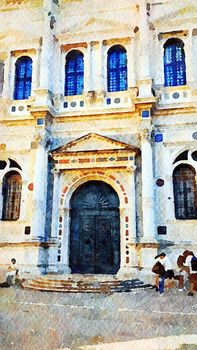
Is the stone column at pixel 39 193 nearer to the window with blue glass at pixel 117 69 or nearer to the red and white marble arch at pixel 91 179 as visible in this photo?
the red and white marble arch at pixel 91 179

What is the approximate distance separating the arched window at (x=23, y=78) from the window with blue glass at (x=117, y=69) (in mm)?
3619

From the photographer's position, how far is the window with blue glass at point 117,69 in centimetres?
1450

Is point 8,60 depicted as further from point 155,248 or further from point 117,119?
point 155,248

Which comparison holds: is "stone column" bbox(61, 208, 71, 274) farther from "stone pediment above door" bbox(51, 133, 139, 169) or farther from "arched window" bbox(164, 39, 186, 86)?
"arched window" bbox(164, 39, 186, 86)

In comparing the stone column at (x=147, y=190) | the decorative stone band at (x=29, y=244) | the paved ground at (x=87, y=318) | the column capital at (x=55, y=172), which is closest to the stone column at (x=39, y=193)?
the decorative stone band at (x=29, y=244)

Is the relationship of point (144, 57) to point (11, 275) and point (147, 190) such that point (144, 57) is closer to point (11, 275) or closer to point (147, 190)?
point (147, 190)

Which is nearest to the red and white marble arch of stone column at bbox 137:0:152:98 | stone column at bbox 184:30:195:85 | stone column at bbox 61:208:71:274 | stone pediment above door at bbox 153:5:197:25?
stone column at bbox 61:208:71:274

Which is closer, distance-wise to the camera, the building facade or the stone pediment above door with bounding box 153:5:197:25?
the building facade

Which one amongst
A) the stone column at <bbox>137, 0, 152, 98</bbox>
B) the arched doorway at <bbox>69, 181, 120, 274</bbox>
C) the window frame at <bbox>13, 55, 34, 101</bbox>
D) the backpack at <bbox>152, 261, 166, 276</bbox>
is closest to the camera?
the backpack at <bbox>152, 261, 166, 276</bbox>

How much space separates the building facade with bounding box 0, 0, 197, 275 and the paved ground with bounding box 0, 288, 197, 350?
3.01 m

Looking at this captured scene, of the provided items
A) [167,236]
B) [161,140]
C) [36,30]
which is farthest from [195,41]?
[167,236]

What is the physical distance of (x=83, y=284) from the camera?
10406 mm

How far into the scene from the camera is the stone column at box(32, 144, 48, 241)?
42.0ft

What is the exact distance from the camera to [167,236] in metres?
12.4
